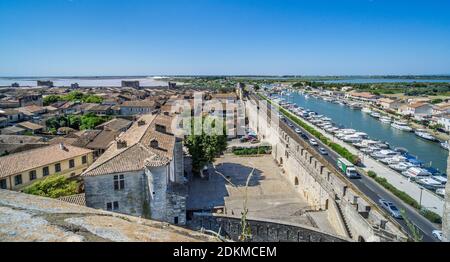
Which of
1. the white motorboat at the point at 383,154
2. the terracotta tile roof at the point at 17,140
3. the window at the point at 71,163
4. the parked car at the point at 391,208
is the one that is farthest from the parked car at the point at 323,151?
the terracotta tile roof at the point at 17,140

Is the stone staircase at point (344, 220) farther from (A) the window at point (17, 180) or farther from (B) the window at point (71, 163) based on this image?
(A) the window at point (17, 180)

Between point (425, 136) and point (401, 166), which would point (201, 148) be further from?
point (425, 136)

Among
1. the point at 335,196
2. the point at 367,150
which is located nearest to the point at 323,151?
the point at 367,150

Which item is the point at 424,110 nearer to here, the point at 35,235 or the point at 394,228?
the point at 394,228

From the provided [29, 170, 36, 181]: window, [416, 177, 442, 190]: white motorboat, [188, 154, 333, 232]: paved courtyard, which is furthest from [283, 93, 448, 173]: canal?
[29, 170, 36, 181]: window

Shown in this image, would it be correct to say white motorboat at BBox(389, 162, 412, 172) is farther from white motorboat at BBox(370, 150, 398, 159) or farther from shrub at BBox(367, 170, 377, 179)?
shrub at BBox(367, 170, 377, 179)

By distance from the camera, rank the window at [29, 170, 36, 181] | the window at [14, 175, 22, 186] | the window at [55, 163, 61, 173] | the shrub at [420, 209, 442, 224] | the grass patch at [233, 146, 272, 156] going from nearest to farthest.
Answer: the shrub at [420, 209, 442, 224]
the window at [14, 175, 22, 186]
the window at [29, 170, 36, 181]
the window at [55, 163, 61, 173]
the grass patch at [233, 146, 272, 156]
